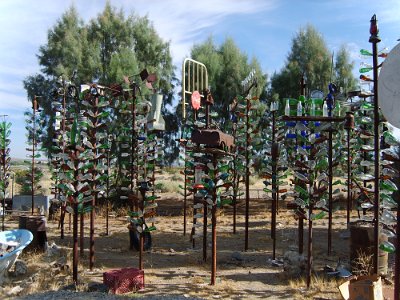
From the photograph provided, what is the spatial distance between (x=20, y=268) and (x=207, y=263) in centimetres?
308

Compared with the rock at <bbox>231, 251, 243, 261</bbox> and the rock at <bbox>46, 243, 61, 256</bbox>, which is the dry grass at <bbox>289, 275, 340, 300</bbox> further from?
the rock at <bbox>46, 243, 61, 256</bbox>

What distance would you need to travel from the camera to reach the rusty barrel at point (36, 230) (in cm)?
818

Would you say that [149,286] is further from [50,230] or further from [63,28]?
[63,28]

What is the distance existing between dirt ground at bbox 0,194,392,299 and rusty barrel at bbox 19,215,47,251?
0.23m

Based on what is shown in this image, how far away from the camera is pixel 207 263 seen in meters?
7.70

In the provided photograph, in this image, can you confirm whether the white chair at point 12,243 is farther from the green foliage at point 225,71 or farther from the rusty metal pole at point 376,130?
the green foliage at point 225,71

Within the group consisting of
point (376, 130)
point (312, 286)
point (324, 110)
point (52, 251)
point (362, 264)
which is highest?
point (324, 110)

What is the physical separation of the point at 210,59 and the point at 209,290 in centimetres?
1392

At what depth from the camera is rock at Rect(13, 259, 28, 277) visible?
6.83 metres

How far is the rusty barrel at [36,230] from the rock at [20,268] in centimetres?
120

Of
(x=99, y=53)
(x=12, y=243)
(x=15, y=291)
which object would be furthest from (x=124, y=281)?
(x=99, y=53)

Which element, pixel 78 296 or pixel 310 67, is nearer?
pixel 78 296

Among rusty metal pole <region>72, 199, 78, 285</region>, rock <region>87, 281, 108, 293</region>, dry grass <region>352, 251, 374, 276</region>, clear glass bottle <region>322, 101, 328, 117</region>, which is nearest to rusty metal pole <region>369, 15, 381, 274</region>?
clear glass bottle <region>322, 101, 328, 117</region>

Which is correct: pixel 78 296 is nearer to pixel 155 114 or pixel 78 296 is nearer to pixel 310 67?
pixel 155 114
